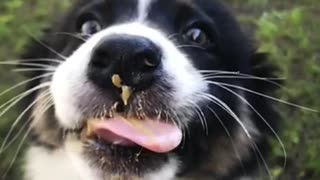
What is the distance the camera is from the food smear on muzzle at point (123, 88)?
2828 millimetres

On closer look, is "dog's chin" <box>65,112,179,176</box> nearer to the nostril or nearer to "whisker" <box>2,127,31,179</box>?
the nostril

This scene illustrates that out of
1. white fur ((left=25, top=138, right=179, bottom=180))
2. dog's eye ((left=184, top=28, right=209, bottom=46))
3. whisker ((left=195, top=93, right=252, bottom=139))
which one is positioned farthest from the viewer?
dog's eye ((left=184, top=28, right=209, bottom=46))

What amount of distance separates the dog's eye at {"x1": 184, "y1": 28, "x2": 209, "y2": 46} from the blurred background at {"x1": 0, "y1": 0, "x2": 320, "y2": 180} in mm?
906

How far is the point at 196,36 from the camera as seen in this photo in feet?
11.0

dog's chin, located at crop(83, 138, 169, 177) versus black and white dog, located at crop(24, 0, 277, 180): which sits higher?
black and white dog, located at crop(24, 0, 277, 180)

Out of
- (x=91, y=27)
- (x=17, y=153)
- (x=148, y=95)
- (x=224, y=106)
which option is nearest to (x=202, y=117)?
(x=224, y=106)

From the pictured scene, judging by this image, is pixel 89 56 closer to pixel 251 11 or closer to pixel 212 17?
pixel 212 17

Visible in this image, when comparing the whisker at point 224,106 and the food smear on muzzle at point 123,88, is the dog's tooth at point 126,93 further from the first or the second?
the whisker at point 224,106

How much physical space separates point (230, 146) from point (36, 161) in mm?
701

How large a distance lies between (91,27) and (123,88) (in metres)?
0.59

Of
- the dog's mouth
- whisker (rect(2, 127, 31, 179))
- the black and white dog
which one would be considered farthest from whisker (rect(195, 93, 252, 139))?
whisker (rect(2, 127, 31, 179))

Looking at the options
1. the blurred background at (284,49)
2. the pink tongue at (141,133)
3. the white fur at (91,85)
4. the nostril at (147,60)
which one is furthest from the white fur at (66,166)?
the blurred background at (284,49)

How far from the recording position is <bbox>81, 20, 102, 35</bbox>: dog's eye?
133 inches

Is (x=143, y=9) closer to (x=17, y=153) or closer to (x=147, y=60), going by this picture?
(x=147, y=60)
